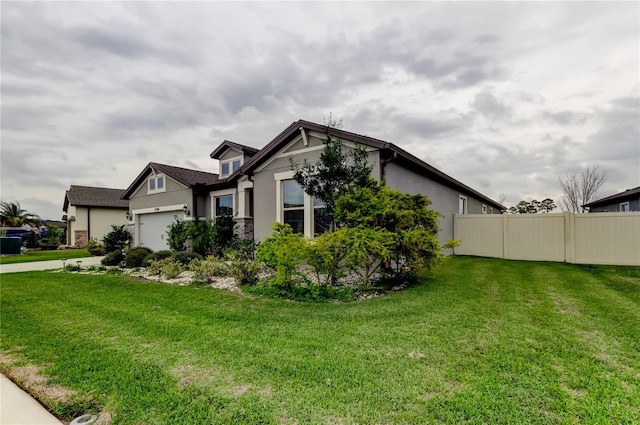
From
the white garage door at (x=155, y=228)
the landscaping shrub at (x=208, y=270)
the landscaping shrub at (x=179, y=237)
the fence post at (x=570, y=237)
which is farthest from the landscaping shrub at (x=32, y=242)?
the fence post at (x=570, y=237)

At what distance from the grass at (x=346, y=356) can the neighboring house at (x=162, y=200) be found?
380 inches

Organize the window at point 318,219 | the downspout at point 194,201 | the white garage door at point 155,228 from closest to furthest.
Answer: the window at point 318,219
the downspout at point 194,201
the white garage door at point 155,228

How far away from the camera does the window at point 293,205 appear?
11102 mm

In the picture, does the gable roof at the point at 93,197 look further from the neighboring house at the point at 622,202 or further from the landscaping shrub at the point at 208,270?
the neighboring house at the point at 622,202

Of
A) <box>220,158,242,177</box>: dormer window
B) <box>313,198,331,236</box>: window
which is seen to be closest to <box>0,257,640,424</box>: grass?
<box>313,198,331,236</box>: window

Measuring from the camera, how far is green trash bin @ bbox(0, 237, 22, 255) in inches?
744

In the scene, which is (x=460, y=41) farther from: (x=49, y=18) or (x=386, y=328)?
(x=49, y=18)

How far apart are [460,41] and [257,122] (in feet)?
31.3

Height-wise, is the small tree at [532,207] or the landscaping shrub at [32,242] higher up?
the small tree at [532,207]

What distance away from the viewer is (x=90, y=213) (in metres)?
26.1

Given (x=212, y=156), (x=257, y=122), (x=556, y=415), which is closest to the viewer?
(x=556, y=415)

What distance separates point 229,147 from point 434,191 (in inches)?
396

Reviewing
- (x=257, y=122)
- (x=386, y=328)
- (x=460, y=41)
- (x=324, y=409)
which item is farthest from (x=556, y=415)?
(x=257, y=122)

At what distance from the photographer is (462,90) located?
1116 centimetres
